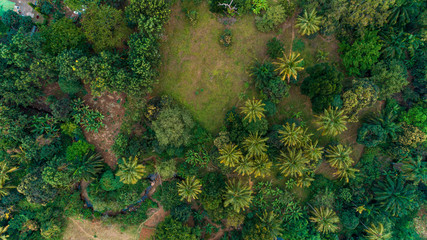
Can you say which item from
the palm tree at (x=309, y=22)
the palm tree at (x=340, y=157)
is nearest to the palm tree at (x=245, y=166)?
the palm tree at (x=340, y=157)

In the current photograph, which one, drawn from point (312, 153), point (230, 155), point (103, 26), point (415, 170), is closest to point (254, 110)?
point (230, 155)

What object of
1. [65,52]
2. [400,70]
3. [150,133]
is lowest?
[150,133]

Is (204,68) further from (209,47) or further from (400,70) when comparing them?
(400,70)

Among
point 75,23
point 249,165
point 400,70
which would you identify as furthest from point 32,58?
point 400,70

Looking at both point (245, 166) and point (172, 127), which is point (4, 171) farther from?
point (245, 166)

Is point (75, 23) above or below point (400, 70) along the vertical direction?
below

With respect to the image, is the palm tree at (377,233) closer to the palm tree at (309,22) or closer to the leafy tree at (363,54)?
the leafy tree at (363,54)
